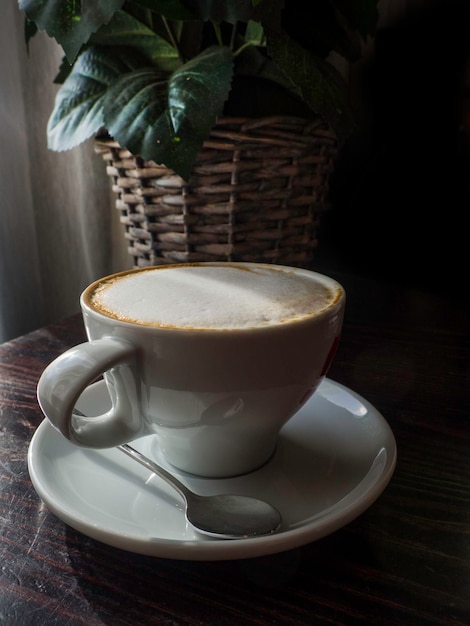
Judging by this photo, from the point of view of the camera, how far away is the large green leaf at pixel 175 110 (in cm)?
56

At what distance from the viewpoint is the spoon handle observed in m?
0.30

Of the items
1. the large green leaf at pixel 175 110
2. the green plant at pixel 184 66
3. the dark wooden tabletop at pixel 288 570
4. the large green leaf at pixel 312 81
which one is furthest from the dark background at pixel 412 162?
the dark wooden tabletop at pixel 288 570

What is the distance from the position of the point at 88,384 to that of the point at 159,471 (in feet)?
0.23

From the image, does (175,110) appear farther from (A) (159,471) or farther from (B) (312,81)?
(A) (159,471)

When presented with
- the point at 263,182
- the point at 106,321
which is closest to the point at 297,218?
the point at 263,182

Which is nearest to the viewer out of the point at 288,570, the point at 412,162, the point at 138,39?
the point at 288,570

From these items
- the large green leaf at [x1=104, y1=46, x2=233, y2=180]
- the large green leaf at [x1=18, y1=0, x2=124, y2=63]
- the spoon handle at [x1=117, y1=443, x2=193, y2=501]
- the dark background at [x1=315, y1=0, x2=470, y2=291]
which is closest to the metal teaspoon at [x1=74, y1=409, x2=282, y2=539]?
the spoon handle at [x1=117, y1=443, x2=193, y2=501]

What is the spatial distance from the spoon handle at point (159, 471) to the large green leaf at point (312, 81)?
42cm

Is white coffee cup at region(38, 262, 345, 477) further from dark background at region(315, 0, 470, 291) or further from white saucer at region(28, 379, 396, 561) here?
dark background at region(315, 0, 470, 291)

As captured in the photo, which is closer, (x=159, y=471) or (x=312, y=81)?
(x=159, y=471)

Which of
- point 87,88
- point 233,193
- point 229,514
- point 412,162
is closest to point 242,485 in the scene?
point 229,514

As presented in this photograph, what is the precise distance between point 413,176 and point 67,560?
2.67ft

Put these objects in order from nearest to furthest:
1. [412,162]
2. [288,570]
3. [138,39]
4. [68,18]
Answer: [288,570] → [68,18] → [138,39] → [412,162]

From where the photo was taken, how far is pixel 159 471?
32 centimetres
